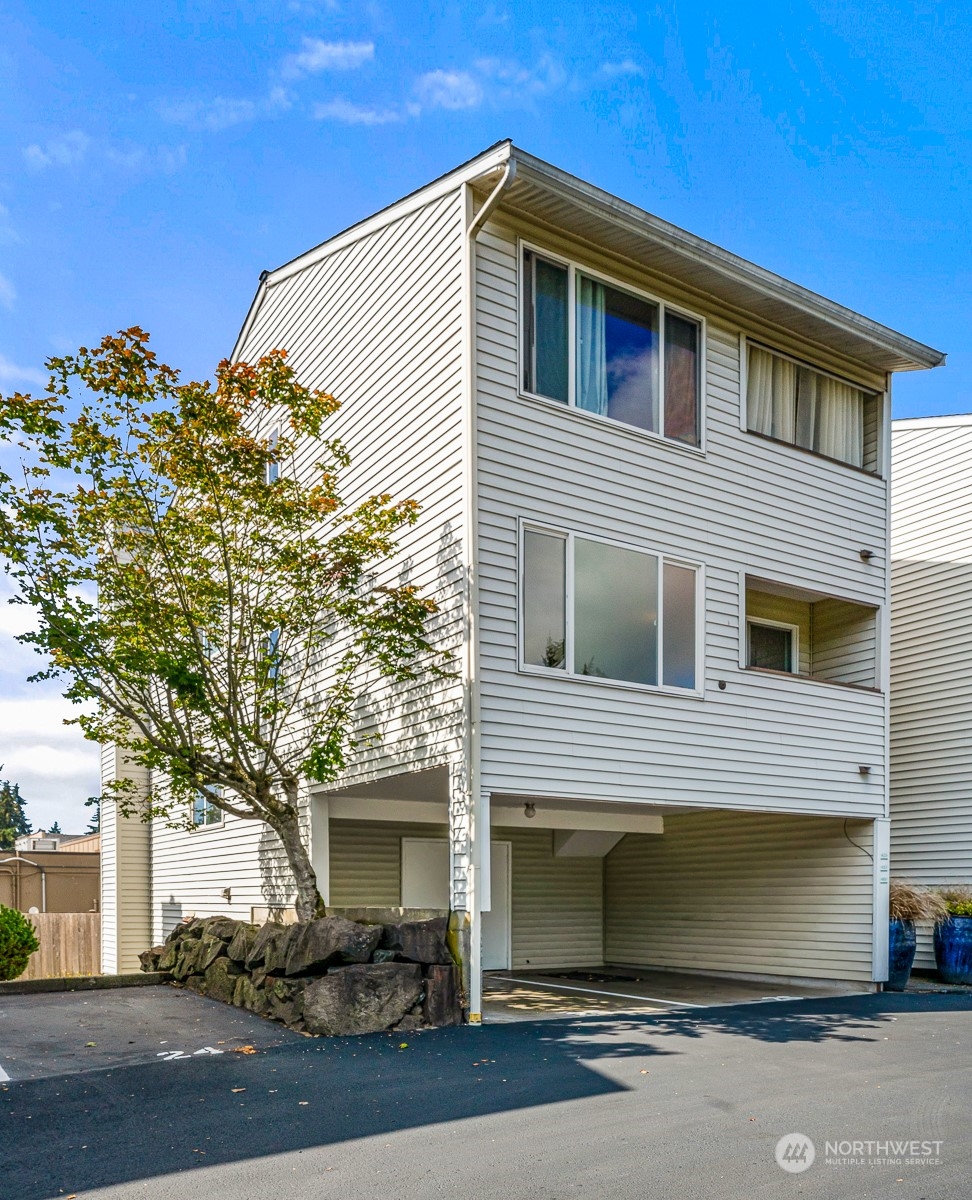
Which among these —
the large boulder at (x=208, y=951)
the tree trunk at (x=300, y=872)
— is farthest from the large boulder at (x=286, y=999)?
the large boulder at (x=208, y=951)

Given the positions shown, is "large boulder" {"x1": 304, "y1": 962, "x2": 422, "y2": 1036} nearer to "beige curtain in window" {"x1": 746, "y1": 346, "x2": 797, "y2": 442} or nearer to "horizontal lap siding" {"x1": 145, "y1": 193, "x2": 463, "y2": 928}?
"horizontal lap siding" {"x1": 145, "y1": 193, "x2": 463, "y2": 928}

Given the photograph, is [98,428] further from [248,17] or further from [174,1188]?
[174,1188]

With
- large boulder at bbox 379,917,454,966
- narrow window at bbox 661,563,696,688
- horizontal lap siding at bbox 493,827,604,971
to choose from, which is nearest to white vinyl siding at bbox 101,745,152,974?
horizontal lap siding at bbox 493,827,604,971

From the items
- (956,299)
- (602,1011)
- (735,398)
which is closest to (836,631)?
(735,398)

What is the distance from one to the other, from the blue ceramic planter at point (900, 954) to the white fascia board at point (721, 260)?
6905 millimetres

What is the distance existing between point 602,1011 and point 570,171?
793 centimetres

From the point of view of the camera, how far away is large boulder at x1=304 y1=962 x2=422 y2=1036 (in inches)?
364

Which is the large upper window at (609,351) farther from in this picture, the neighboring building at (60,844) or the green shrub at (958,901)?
the neighboring building at (60,844)

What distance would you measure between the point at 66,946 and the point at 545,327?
13.9 meters

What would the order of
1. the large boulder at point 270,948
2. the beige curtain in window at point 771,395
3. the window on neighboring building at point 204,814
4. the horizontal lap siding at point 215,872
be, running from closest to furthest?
the large boulder at point 270,948 < the beige curtain in window at point 771,395 < the horizontal lap siding at point 215,872 < the window on neighboring building at point 204,814

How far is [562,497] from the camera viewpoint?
36.3 ft

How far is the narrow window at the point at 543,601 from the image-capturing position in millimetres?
10625

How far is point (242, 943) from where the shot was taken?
11703 mm

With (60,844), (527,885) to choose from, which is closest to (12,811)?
(60,844)
